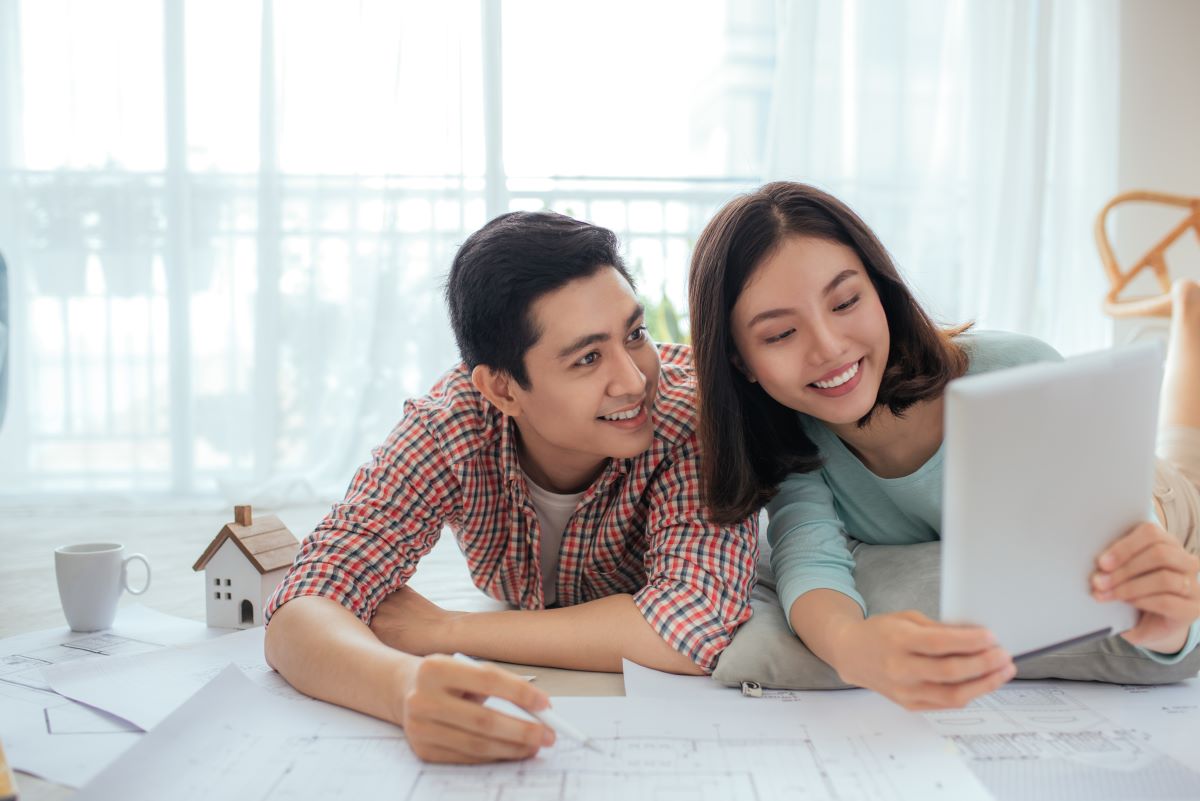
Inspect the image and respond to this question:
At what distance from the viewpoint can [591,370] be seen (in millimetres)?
1165

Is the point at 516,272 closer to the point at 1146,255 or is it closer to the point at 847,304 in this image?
the point at 847,304

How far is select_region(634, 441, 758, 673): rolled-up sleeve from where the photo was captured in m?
1.02

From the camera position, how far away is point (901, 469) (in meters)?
1.28

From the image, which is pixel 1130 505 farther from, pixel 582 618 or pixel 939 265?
pixel 939 265

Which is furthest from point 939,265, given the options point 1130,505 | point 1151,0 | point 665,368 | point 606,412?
point 1130,505

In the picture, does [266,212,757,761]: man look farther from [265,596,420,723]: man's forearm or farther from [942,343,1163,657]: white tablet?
[942,343,1163,657]: white tablet

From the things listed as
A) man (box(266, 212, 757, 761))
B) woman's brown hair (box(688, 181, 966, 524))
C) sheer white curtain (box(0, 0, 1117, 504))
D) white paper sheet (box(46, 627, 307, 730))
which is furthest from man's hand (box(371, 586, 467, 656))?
sheer white curtain (box(0, 0, 1117, 504))

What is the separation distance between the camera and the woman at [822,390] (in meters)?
1.08

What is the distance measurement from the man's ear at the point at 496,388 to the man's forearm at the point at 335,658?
0.33 m

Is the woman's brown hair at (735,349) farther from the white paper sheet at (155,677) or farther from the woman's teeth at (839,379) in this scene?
the white paper sheet at (155,677)

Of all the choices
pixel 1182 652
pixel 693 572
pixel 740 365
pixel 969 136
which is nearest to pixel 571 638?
pixel 693 572

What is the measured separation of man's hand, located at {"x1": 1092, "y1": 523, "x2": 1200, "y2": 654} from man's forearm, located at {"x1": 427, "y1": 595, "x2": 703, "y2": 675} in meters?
0.43

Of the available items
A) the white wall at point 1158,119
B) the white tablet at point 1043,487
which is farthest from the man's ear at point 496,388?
the white wall at point 1158,119

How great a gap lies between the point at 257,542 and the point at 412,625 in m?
0.30
